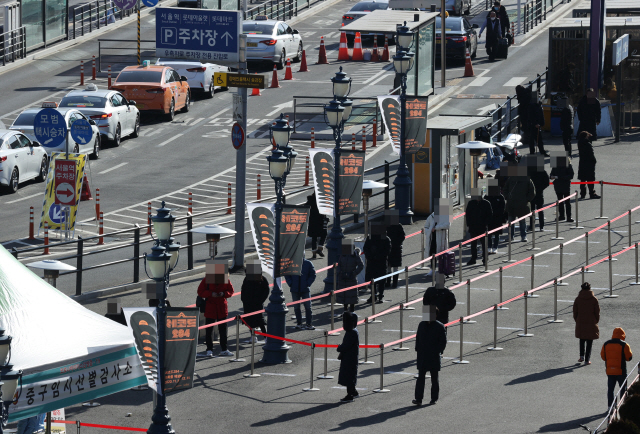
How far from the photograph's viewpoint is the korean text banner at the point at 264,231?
59.6ft

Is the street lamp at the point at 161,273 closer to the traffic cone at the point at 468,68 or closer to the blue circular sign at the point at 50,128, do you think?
the blue circular sign at the point at 50,128

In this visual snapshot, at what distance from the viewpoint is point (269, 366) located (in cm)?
1761

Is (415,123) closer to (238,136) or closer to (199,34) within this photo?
(238,136)

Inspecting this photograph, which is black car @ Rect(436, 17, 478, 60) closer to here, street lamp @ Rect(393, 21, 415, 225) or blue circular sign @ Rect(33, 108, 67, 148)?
street lamp @ Rect(393, 21, 415, 225)

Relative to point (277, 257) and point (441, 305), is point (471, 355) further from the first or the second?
point (277, 257)

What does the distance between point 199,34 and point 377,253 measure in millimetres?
7871

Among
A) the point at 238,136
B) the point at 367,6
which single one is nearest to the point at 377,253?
the point at 238,136

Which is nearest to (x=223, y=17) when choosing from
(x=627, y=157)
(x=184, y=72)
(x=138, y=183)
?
(x=138, y=183)

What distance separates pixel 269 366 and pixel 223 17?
392 inches

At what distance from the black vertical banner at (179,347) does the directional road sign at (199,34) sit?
38.4ft

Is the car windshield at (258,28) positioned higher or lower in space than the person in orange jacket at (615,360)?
higher

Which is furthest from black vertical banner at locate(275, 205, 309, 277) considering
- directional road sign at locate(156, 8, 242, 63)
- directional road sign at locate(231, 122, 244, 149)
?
directional road sign at locate(156, 8, 242, 63)

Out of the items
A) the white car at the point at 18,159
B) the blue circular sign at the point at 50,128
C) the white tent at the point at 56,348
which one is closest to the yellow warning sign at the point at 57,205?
the blue circular sign at the point at 50,128

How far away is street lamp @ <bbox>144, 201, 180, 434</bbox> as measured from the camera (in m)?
13.3
